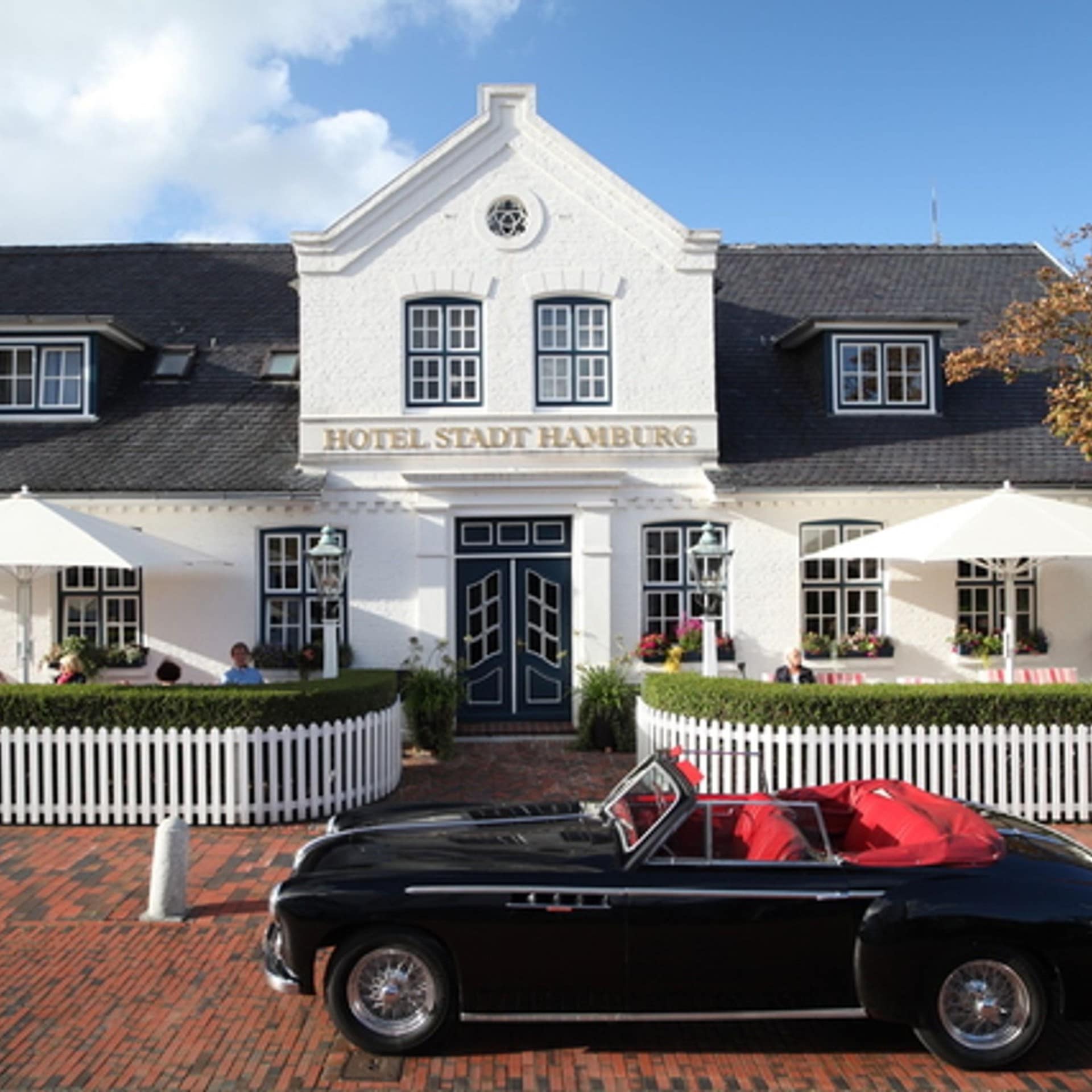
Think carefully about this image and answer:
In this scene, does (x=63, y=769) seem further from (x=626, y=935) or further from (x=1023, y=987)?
(x=1023, y=987)

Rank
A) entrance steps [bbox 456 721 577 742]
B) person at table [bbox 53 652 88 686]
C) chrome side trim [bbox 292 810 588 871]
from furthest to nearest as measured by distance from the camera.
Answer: entrance steps [bbox 456 721 577 742]
person at table [bbox 53 652 88 686]
chrome side trim [bbox 292 810 588 871]

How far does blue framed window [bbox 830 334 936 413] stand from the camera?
50.8 feet

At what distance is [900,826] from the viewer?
5992 mm

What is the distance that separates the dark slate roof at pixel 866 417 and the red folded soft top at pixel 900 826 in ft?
26.3

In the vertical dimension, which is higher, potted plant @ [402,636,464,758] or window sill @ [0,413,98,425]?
window sill @ [0,413,98,425]

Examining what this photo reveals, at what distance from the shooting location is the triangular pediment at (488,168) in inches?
568

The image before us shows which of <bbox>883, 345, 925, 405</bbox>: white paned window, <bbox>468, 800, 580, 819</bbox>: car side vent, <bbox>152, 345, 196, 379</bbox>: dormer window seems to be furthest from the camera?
<bbox>152, 345, 196, 379</bbox>: dormer window

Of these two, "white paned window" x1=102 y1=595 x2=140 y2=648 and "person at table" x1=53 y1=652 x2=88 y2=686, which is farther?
"white paned window" x1=102 y1=595 x2=140 y2=648

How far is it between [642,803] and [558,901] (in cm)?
90

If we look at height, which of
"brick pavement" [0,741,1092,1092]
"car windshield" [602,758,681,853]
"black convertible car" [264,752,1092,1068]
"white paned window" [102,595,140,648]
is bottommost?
"brick pavement" [0,741,1092,1092]

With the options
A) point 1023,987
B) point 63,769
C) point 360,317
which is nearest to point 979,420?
point 360,317

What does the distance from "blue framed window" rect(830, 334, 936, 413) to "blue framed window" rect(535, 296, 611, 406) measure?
3.41m

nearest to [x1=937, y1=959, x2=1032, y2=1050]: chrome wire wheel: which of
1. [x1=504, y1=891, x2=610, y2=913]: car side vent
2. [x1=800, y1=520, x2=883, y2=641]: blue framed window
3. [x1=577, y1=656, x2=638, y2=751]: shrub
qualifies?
[x1=504, y1=891, x2=610, y2=913]: car side vent

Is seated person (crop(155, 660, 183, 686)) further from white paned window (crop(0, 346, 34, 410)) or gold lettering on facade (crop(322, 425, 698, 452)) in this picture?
white paned window (crop(0, 346, 34, 410))
